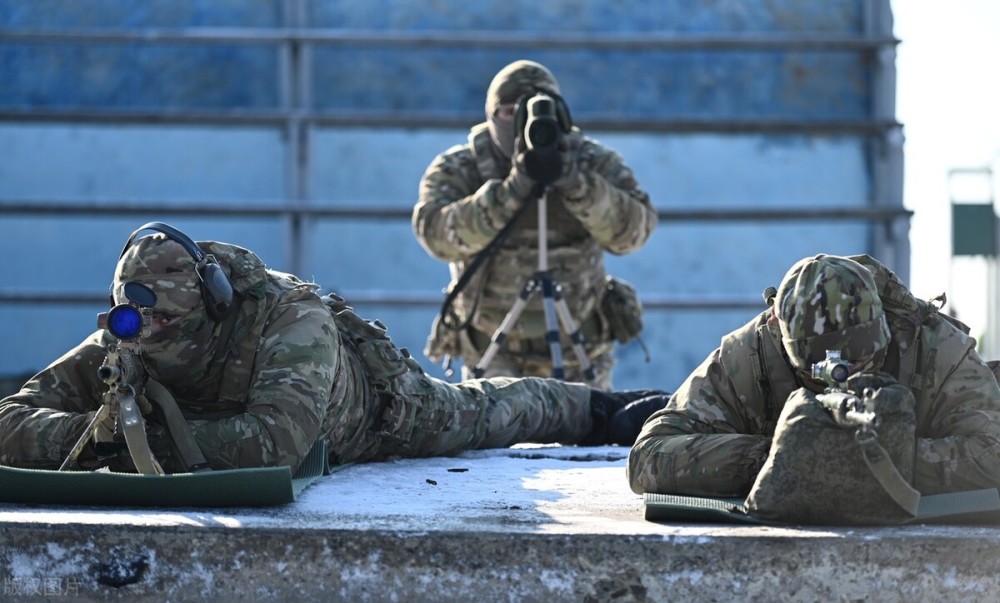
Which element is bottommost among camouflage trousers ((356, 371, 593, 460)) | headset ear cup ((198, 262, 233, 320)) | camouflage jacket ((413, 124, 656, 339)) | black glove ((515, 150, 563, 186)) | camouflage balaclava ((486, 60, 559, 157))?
camouflage trousers ((356, 371, 593, 460))

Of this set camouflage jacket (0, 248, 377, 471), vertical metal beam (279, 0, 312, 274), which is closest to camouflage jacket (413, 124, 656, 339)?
camouflage jacket (0, 248, 377, 471)

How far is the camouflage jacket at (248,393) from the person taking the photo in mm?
4332

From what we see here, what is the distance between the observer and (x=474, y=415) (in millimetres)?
5898

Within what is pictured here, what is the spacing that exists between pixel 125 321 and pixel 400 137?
25.8 ft

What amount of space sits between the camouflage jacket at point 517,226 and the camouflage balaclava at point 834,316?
319 centimetres

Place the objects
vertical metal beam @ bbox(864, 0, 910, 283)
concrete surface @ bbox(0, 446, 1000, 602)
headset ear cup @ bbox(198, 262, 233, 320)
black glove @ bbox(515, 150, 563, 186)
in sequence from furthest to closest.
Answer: vertical metal beam @ bbox(864, 0, 910, 283) → black glove @ bbox(515, 150, 563, 186) → headset ear cup @ bbox(198, 262, 233, 320) → concrete surface @ bbox(0, 446, 1000, 602)

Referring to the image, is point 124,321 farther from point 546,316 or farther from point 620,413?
point 546,316

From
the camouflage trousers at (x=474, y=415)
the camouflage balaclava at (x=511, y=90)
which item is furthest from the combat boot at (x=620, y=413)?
the camouflage balaclava at (x=511, y=90)

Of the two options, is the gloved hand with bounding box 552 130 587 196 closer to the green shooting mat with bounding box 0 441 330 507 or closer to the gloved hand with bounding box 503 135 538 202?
the gloved hand with bounding box 503 135 538 202

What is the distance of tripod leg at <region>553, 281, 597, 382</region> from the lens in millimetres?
7410

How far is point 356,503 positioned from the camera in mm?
4289

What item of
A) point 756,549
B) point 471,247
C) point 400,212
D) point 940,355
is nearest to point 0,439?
point 756,549

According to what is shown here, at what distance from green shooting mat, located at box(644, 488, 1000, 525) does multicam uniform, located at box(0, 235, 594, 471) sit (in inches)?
41.7

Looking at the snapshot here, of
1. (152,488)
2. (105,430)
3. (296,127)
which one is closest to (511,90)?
(105,430)
